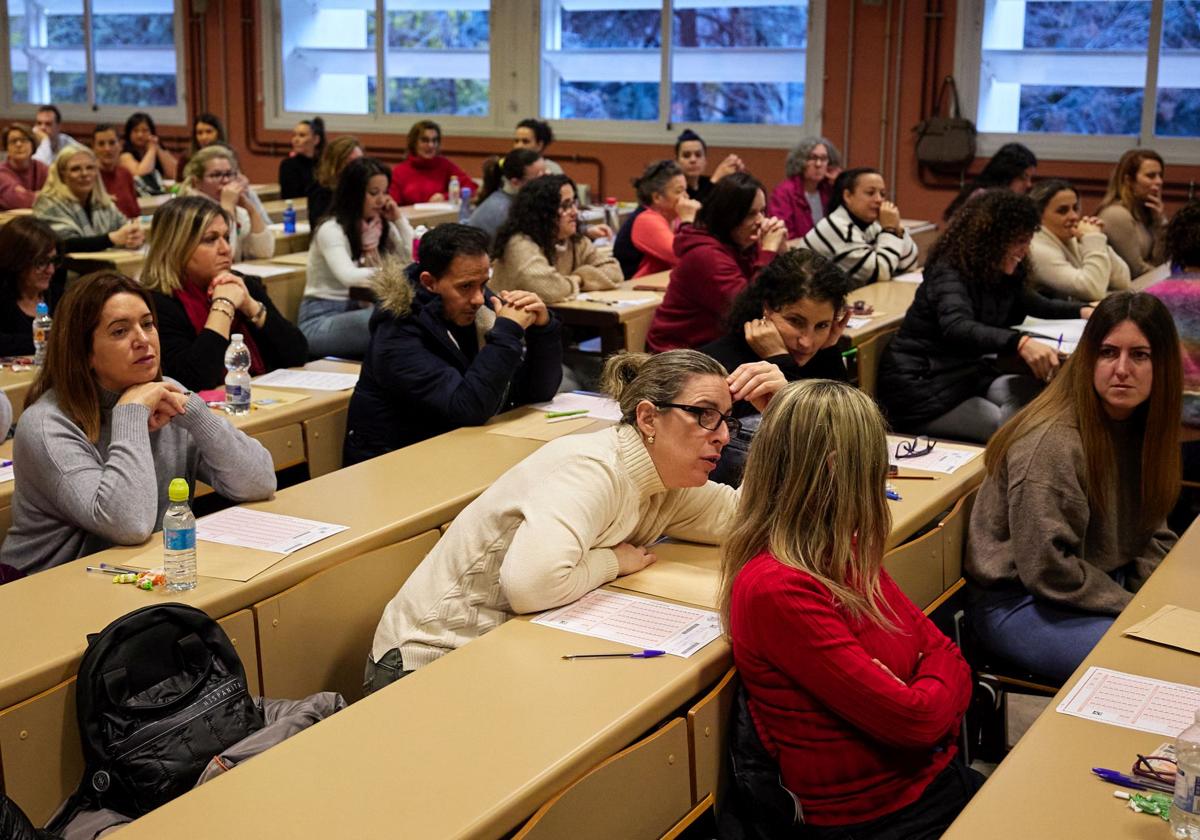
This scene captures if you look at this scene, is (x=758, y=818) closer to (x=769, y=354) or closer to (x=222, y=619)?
(x=222, y=619)

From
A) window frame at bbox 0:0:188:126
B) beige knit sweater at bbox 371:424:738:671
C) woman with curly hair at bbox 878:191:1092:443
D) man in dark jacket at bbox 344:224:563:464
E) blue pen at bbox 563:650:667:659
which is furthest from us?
window frame at bbox 0:0:188:126

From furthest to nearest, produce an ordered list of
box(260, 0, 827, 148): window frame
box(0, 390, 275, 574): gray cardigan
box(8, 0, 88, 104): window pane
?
box(8, 0, 88, 104): window pane
box(260, 0, 827, 148): window frame
box(0, 390, 275, 574): gray cardigan

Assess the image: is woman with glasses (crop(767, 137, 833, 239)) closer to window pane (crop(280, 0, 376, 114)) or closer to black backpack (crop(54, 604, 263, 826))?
window pane (crop(280, 0, 376, 114))

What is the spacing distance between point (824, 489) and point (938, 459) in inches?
57.8

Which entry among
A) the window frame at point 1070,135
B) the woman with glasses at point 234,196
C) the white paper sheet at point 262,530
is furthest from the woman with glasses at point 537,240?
the window frame at point 1070,135

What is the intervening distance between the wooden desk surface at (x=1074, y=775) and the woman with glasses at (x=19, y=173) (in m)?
7.78

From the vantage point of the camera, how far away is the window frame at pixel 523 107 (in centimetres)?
995

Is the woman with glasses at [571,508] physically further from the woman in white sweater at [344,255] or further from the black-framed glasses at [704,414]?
the woman in white sweater at [344,255]

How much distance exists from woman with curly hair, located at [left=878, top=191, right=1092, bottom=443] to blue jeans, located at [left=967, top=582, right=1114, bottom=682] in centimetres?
204

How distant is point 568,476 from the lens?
247cm

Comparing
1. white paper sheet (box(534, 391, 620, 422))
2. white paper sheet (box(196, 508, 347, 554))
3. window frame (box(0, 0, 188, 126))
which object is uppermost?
window frame (box(0, 0, 188, 126))

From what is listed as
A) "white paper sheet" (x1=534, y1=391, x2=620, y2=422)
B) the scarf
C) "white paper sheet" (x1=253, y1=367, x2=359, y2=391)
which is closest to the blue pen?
"white paper sheet" (x1=534, y1=391, x2=620, y2=422)

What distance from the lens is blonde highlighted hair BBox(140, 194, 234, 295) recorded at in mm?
4227

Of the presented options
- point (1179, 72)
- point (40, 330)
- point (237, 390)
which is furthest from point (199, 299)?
point (1179, 72)
